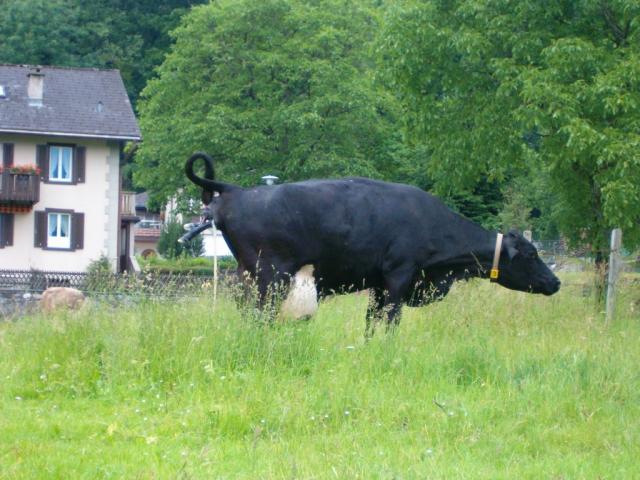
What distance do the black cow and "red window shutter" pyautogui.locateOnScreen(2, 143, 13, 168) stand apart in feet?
123

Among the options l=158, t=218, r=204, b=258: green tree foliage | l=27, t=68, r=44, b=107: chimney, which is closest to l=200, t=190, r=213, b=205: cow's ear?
l=27, t=68, r=44, b=107: chimney

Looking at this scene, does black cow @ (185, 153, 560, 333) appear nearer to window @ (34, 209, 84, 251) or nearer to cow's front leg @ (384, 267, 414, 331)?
cow's front leg @ (384, 267, 414, 331)

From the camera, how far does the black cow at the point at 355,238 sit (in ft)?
33.0

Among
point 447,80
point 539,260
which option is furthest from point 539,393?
point 447,80

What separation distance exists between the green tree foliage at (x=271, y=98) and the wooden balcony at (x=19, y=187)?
4868 millimetres

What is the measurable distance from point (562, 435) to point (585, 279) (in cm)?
863

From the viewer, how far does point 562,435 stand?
677 centimetres

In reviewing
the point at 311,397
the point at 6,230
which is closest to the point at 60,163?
the point at 6,230

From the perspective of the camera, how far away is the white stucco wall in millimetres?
45875

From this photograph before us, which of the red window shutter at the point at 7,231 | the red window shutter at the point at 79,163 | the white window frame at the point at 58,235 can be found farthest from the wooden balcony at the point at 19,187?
the red window shutter at the point at 79,163

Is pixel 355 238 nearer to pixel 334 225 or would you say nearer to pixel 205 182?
pixel 334 225

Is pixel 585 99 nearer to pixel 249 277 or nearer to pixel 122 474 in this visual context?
pixel 249 277

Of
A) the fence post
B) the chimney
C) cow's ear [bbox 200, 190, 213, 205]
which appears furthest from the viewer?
the chimney

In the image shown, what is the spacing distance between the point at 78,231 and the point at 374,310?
37441 millimetres
